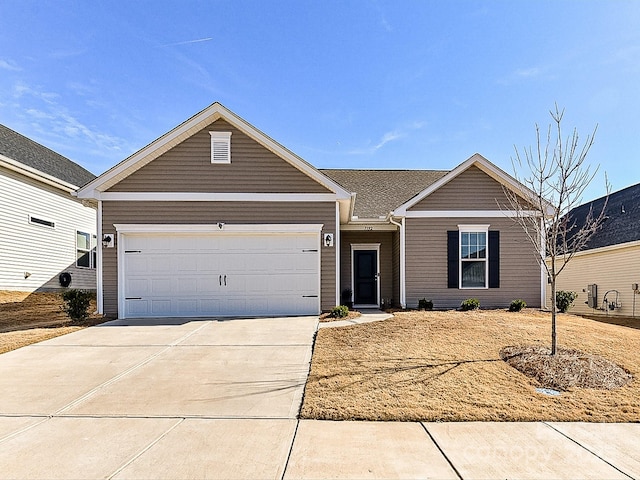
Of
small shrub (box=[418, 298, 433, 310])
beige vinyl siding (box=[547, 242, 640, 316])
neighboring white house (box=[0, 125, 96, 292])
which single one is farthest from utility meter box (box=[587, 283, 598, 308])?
neighboring white house (box=[0, 125, 96, 292])

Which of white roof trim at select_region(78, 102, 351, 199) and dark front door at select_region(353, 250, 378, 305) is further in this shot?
dark front door at select_region(353, 250, 378, 305)

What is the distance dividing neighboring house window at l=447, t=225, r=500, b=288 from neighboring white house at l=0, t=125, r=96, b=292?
1189 cm

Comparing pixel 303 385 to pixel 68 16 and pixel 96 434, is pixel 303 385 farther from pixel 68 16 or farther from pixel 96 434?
pixel 68 16

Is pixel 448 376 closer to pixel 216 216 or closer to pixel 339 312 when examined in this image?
pixel 339 312

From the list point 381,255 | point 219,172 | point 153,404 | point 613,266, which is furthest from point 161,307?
point 613,266

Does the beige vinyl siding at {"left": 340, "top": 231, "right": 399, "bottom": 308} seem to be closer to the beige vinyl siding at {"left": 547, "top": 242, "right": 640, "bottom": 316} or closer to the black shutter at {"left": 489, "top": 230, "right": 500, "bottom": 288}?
the black shutter at {"left": 489, "top": 230, "right": 500, "bottom": 288}

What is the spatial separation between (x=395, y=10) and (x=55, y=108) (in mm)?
12629

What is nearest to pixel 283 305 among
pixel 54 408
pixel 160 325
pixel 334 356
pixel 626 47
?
pixel 160 325

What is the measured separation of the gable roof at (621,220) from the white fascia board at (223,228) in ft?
37.6

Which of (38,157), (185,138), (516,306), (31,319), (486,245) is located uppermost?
(38,157)

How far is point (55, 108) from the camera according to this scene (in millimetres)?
14633

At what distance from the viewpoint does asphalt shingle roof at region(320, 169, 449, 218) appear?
1395 centimetres

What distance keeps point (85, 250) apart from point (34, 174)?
426cm

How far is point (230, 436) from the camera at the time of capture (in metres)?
3.94
